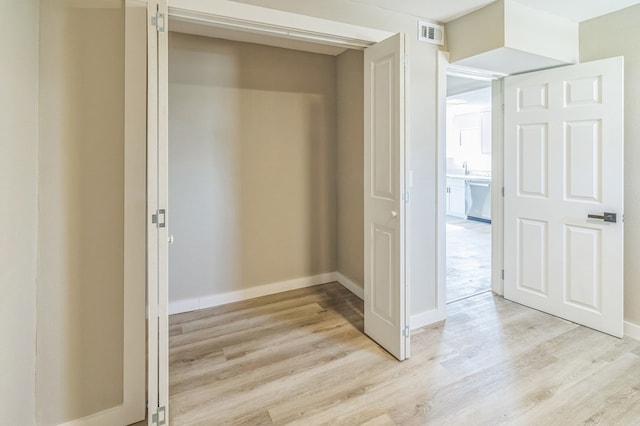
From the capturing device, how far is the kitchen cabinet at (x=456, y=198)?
831cm

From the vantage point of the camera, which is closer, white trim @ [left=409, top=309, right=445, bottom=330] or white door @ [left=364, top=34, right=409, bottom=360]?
white door @ [left=364, top=34, right=409, bottom=360]

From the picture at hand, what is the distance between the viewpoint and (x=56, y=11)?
1584mm

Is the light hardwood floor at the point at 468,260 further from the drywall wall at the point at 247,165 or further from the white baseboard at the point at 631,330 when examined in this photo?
the drywall wall at the point at 247,165

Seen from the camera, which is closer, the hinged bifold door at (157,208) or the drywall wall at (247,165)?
the hinged bifold door at (157,208)

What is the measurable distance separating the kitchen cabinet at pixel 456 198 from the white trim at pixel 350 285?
5.48 m

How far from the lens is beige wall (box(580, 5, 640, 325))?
254 centimetres

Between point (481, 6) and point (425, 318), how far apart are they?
2541 mm

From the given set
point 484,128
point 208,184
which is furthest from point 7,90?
point 484,128

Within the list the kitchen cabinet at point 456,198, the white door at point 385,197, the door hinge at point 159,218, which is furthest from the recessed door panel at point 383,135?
the kitchen cabinet at point 456,198

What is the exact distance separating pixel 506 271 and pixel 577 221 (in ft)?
2.79

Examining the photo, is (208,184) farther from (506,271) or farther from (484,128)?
(484,128)

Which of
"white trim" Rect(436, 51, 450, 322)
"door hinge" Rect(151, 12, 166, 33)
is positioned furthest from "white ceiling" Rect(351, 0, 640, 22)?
"door hinge" Rect(151, 12, 166, 33)

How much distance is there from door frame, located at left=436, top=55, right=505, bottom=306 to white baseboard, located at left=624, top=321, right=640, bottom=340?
39.4 inches

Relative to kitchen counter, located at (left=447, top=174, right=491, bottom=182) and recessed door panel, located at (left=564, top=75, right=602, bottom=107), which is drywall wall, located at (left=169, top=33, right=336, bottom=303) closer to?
recessed door panel, located at (left=564, top=75, right=602, bottom=107)
